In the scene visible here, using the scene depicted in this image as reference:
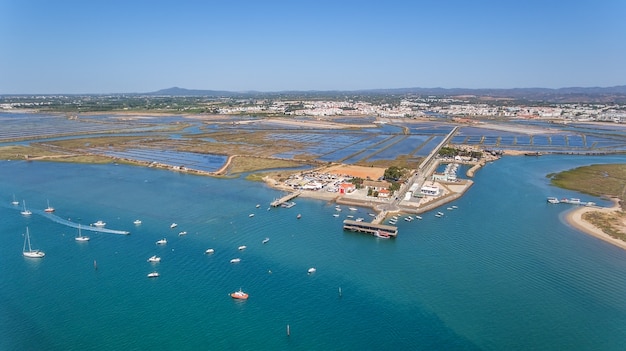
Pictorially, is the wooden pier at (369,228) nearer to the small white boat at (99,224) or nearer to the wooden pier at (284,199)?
the wooden pier at (284,199)

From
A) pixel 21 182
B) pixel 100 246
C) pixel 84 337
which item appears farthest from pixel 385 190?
pixel 21 182

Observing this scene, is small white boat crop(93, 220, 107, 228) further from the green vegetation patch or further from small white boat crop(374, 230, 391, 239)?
the green vegetation patch

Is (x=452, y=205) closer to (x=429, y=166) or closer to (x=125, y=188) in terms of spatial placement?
(x=429, y=166)

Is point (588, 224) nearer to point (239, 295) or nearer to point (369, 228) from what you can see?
point (369, 228)

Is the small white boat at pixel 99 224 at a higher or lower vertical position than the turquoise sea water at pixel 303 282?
higher

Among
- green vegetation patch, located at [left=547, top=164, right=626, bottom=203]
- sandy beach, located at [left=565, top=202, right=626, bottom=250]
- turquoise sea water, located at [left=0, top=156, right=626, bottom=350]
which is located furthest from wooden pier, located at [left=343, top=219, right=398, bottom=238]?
green vegetation patch, located at [left=547, top=164, right=626, bottom=203]

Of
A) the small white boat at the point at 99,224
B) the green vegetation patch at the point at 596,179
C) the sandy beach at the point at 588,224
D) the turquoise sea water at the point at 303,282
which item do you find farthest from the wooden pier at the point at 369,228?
the green vegetation patch at the point at 596,179
